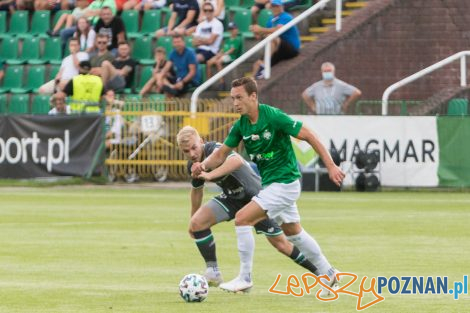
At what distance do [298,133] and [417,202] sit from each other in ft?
45.3

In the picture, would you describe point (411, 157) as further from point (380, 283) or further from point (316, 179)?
point (380, 283)

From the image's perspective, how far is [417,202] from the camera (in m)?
25.9

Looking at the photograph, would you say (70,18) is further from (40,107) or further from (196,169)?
(196,169)

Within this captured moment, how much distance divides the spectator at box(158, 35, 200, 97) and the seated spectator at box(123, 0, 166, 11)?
141 inches

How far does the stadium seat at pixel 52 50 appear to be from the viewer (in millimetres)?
34906

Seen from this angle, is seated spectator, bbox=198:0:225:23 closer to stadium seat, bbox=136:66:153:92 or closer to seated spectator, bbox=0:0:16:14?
stadium seat, bbox=136:66:153:92

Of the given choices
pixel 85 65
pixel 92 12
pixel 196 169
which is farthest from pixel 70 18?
pixel 196 169

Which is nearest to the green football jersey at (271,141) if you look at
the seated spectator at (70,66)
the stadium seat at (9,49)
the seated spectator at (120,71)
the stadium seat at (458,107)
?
the stadium seat at (458,107)

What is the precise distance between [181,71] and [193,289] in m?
19.4

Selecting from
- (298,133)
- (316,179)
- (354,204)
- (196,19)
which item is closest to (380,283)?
(298,133)

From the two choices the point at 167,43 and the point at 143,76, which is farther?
the point at 167,43

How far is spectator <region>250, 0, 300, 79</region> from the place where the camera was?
3159 centimetres

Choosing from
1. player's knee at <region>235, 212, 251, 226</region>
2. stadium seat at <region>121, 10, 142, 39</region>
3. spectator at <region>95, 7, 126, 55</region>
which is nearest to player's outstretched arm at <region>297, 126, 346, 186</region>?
player's knee at <region>235, 212, 251, 226</region>

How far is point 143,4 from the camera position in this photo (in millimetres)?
34781
